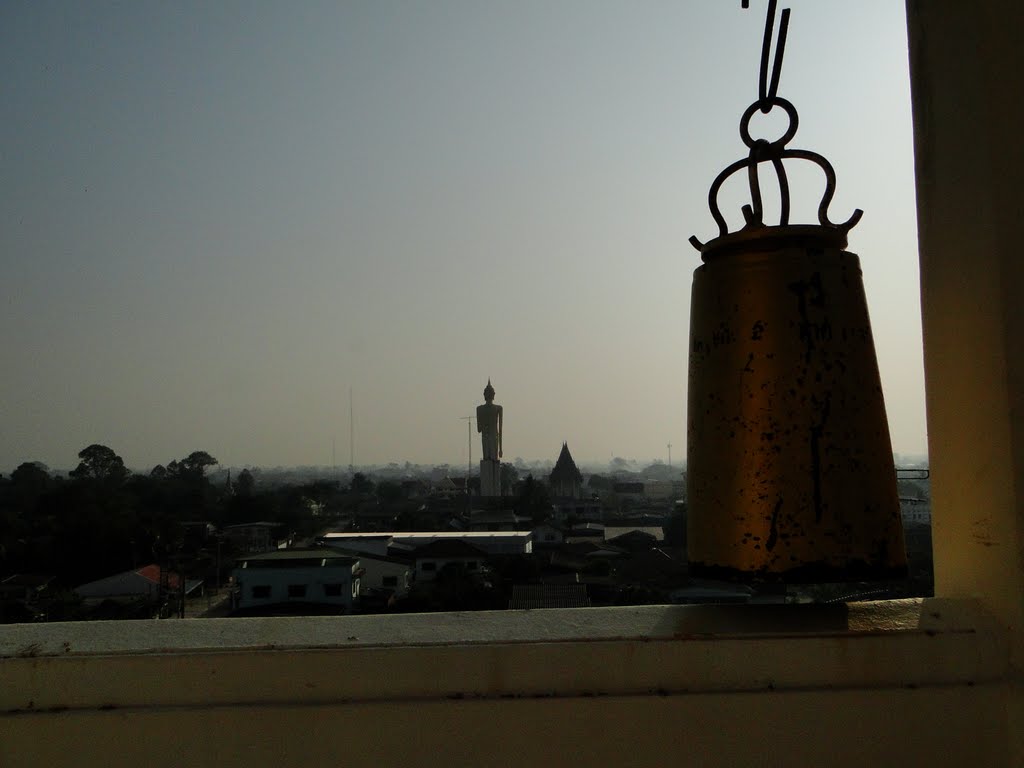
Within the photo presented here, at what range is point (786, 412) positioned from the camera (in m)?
0.87

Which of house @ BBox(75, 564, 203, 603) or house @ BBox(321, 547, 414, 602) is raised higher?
house @ BBox(75, 564, 203, 603)

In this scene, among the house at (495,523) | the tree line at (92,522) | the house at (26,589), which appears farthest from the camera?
the house at (495,523)

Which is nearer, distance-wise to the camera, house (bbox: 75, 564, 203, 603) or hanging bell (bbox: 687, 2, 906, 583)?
hanging bell (bbox: 687, 2, 906, 583)

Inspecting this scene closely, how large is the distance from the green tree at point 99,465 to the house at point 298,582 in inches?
A: 129

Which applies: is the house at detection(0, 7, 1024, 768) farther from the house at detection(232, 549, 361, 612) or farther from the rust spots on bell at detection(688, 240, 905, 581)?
the house at detection(232, 549, 361, 612)

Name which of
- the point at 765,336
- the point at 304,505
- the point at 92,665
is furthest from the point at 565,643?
the point at 304,505

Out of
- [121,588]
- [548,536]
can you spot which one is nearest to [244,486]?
[548,536]

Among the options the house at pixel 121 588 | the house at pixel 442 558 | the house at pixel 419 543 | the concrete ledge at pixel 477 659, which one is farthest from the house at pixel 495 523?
the concrete ledge at pixel 477 659

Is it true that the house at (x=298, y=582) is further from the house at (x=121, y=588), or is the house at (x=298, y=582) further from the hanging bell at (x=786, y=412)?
the hanging bell at (x=786, y=412)

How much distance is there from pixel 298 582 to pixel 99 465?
5179 mm

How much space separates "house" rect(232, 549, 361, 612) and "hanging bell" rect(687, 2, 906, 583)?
6.13 meters

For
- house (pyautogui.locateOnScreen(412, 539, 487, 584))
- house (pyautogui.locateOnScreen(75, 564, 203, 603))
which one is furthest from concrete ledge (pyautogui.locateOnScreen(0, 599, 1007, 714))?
house (pyautogui.locateOnScreen(412, 539, 487, 584))

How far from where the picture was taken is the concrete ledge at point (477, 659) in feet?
2.88

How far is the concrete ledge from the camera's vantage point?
88 centimetres
